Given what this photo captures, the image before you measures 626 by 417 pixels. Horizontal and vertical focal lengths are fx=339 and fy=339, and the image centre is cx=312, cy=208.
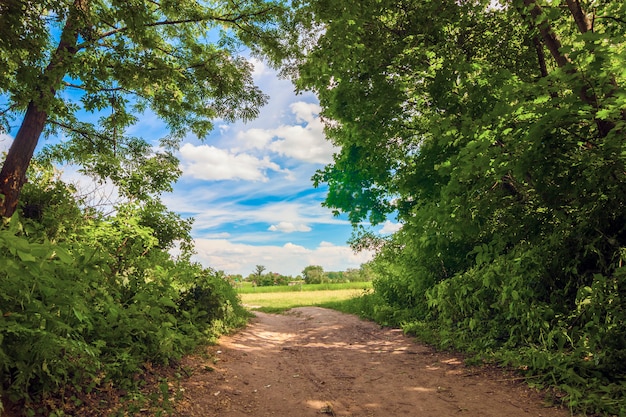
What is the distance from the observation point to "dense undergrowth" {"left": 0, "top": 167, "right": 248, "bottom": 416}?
329 centimetres

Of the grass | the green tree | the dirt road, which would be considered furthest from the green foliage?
the green tree

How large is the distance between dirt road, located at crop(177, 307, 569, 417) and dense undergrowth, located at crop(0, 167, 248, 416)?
0.86 m

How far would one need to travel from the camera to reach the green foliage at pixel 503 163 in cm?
458

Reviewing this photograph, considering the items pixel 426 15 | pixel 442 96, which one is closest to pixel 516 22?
pixel 426 15

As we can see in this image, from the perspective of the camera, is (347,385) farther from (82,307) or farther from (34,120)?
(34,120)

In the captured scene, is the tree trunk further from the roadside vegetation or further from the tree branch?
the tree branch

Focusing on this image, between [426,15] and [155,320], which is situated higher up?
[426,15]

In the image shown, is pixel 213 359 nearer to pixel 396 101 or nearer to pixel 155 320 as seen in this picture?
pixel 155 320

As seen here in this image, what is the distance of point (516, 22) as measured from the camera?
31.0 feet

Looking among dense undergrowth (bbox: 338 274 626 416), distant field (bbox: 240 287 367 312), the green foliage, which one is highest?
the green foliage

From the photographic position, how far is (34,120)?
7898 millimetres

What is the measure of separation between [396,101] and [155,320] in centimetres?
804

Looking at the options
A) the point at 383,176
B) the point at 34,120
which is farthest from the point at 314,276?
the point at 34,120

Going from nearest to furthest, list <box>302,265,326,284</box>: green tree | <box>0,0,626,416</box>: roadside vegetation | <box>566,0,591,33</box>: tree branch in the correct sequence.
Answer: <box>0,0,626,416</box>: roadside vegetation
<box>566,0,591,33</box>: tree branch
<box>302,265,326,284</box>: green tree
